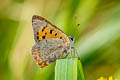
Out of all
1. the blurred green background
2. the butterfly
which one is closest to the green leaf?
the butterfly

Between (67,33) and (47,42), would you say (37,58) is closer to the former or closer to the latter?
(47,42)

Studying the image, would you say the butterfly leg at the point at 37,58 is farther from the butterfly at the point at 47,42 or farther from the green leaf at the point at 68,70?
the green leaf at the point at 68,70

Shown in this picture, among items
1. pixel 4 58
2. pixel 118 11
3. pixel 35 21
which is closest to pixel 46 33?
pixel 35 21

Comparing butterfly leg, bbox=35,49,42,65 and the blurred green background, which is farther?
the blurred green background

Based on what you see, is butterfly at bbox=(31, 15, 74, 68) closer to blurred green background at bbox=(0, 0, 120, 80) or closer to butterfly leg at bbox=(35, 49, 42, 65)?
butterfly leg at bbox=(35, 49, 42, 65)

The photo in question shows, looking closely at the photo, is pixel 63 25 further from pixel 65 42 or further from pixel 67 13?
pixel 65 42

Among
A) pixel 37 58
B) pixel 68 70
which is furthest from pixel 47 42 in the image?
pixel 68 70

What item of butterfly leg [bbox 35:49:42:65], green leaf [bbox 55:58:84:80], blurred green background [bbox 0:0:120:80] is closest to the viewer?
green leaf [bbox 55:58:84:80]
